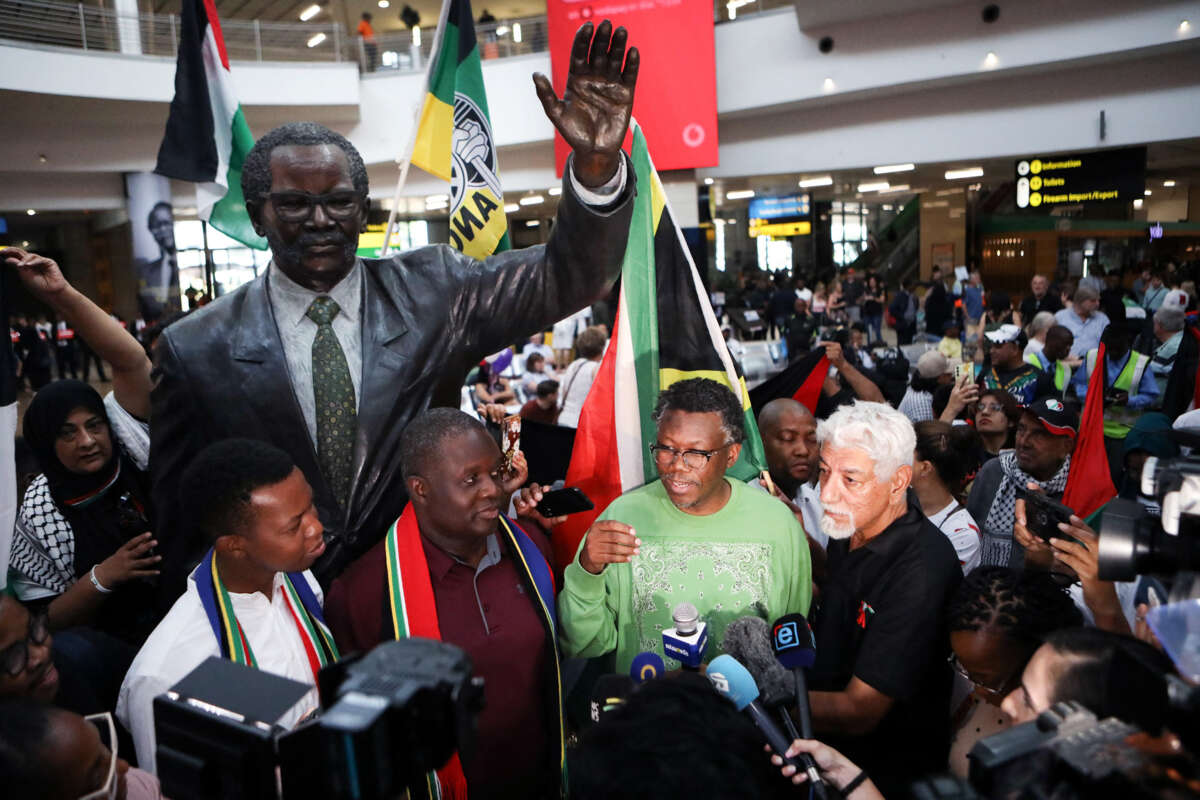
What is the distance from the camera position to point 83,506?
2.84 meters

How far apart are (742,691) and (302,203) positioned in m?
1.51

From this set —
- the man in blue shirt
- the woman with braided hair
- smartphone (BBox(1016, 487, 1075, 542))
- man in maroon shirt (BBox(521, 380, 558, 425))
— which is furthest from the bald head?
the man in blue shirt

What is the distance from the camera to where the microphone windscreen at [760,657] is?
5.72 feet

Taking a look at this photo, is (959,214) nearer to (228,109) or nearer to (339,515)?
(228,109)

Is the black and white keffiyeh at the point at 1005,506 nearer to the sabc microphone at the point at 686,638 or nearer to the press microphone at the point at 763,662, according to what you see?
the press microphone at the point at 763,662

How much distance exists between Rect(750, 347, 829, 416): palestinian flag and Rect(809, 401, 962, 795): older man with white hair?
6.71 ft

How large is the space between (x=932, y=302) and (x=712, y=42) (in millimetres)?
5663

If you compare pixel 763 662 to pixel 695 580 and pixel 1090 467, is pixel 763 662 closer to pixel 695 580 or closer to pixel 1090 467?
pixel 695 580

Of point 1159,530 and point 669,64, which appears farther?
point 669,64

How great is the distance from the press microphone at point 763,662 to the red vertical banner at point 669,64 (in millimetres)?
9938

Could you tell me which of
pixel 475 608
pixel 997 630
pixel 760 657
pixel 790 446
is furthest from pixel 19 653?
pixel 790 446

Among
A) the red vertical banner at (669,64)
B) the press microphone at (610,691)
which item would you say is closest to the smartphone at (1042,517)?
the press microphone at (610,691)

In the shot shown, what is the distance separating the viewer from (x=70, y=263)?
22.8 meters

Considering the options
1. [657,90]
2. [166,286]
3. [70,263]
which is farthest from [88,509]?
[70,263]
